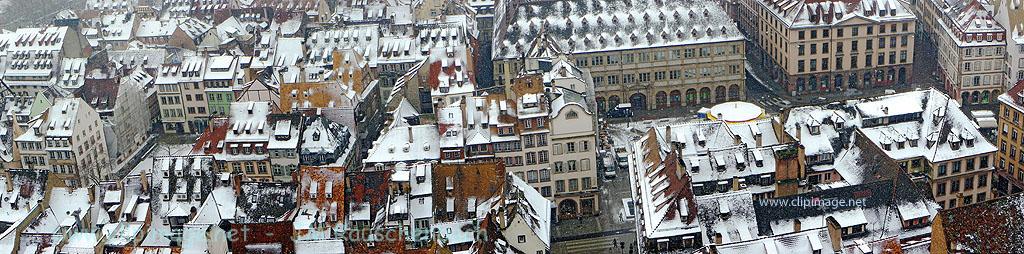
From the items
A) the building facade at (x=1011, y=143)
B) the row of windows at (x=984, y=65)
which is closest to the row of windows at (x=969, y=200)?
the building facade at (x=1011, y=143)

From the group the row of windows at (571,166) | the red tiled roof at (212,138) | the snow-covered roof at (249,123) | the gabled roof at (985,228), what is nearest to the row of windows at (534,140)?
the row of windows at (571,166)

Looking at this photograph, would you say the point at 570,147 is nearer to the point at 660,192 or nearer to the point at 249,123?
the point at 660,192

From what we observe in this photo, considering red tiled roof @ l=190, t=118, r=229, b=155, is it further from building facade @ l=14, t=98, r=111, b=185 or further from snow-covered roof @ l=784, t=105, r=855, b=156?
snow-covered roof @ l=784, t=105, r=855, b=156

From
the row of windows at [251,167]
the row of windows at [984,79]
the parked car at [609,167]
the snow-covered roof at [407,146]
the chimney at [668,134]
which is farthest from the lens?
the row of windows at [984,79]

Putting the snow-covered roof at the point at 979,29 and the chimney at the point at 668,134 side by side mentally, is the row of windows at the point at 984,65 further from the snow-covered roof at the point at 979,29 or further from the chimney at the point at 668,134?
the chimney at the point at 668,134

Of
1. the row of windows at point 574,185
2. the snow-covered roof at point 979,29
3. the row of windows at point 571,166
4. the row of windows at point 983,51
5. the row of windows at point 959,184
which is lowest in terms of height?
the row of windows at point 574,185

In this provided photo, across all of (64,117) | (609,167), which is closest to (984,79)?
(609,167)

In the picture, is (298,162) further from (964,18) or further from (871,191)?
(964,18)

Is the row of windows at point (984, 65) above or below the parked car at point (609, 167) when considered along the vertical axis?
above

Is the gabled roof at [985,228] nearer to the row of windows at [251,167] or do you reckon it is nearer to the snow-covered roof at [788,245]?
the snow-covered roof at [788,245]

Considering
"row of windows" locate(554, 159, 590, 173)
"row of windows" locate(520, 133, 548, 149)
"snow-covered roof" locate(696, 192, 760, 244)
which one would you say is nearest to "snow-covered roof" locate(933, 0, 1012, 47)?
"row of windows" locate(554, 159, 590, 173)

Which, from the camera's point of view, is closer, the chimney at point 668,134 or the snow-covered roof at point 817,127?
the chimney at point 668,134

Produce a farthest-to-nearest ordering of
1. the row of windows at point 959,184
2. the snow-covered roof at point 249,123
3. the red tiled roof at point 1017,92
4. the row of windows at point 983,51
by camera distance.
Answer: the row of windows at point 983,51 → the snow-covered roof at point 249,123 → the red tiled roof at point 1017,92 → the row of windows at point 959,184

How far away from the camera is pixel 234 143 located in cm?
16725
